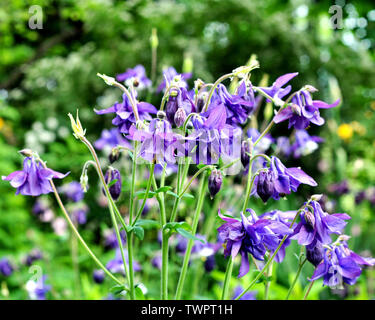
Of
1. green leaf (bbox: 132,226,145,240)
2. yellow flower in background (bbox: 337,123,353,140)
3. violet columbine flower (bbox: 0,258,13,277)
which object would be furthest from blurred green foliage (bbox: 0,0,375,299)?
green leaf (bbox: 132,226,145,240)

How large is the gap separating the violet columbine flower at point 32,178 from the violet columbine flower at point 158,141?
252 mm

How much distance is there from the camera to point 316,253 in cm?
100

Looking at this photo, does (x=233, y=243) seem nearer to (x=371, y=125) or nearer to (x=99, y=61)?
(x=99, y=61)

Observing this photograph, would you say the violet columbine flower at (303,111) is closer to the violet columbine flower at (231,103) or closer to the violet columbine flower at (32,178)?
the violet columbine flower at (231,103)

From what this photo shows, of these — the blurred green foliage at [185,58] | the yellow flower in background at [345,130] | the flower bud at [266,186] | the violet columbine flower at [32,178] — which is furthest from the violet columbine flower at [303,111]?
the yellow flower in background at [345,130]

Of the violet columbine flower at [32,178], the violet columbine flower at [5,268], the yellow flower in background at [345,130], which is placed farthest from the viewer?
the yellow flower in background at [345,130]

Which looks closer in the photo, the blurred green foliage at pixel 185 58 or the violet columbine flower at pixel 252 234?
the violet columbine flower at pixel 252 234

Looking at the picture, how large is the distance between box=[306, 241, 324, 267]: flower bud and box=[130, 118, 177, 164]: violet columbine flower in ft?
1.32

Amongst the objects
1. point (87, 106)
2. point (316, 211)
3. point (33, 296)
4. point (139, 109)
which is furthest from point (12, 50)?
point (316, 211)

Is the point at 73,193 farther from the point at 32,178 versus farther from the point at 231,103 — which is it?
the point at 231,103

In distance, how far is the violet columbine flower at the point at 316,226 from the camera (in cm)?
94

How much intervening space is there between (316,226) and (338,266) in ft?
0.50

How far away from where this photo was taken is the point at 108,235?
2.66 metres
